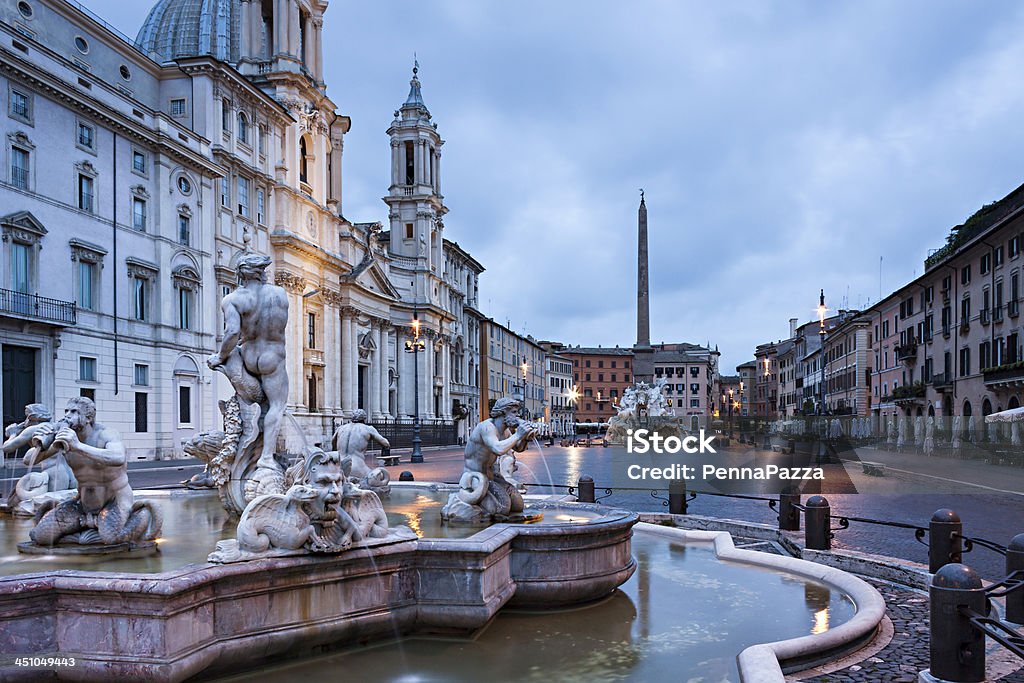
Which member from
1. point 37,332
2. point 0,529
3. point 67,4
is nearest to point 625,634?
point 0,529

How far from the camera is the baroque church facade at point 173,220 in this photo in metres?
26.5

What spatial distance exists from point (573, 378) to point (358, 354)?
74858 millimetres

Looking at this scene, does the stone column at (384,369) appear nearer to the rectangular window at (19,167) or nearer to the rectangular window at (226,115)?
the rectangular window at (226,115)

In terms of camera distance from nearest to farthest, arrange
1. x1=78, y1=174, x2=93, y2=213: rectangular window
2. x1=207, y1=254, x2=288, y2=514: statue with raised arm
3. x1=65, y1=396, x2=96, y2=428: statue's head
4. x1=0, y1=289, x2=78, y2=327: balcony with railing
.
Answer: x1=65, y1=396, x2=96, y2=428: statue's head, x1=207, y1=254, x2=288, y2=514: statue with raised arm, x1=0, y1=289, x2=78, y2=327: balcony with railing, x1=78, y1=174, x2=93, y2=213: rectangular window

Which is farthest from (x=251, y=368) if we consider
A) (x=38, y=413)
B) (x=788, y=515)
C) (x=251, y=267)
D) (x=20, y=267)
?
(x=20, y=267)

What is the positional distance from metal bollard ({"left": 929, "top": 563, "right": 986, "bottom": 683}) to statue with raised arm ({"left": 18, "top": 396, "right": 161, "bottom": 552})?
219 inches

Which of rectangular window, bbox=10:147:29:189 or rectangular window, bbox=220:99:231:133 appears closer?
rectangular window, bbox=10:147:29:189

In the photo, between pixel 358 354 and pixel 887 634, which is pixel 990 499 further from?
pixel 358 354

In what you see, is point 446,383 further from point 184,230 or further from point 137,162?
point 137,162

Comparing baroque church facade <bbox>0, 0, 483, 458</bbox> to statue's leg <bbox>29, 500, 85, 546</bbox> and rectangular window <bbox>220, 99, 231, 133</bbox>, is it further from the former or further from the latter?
statue's leg <bbox>29, 500, 85, 546</bbox>

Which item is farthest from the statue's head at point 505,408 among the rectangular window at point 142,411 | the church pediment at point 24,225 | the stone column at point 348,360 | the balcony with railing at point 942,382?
the stone column at point 348,360

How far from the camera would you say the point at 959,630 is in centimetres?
461

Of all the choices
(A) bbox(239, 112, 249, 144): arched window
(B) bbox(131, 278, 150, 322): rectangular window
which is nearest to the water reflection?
(B) bbox(131, 278, 150, 322): rectangular window

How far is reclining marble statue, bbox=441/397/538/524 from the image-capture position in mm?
7340
